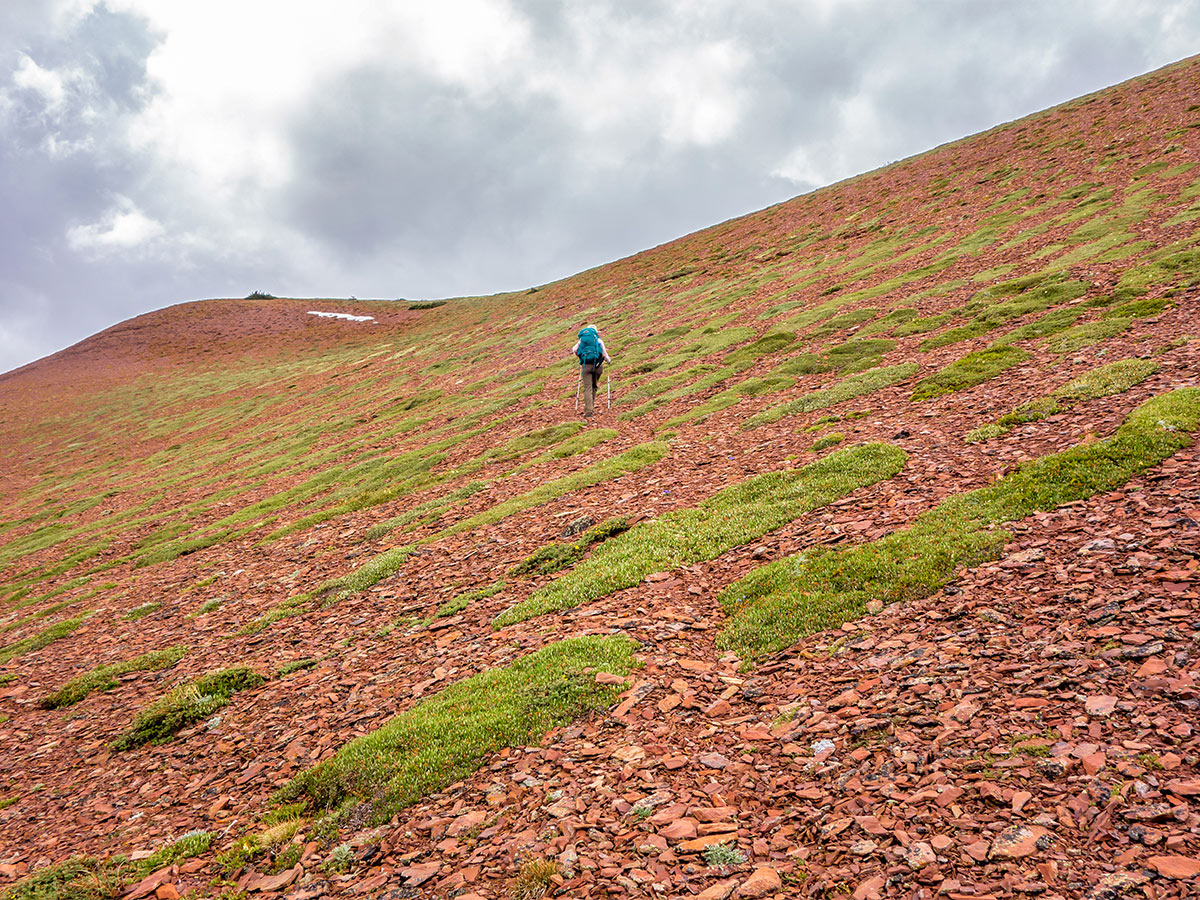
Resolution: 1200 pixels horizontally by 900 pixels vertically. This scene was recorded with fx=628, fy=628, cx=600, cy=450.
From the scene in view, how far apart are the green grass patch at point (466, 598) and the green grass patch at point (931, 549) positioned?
18.4ft

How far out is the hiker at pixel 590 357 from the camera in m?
27.1

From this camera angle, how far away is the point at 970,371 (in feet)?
61.7

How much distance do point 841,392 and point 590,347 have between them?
10.7m

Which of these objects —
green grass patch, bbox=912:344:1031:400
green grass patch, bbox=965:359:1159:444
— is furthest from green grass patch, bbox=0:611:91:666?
green grass patch, bbox=912:344:1031:400

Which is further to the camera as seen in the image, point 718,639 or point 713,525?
point 713,525

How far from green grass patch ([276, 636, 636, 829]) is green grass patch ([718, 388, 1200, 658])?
7.74 feet

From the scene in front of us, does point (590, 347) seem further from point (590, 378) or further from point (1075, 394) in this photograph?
point (1075, 394)

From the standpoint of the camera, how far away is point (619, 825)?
690cm

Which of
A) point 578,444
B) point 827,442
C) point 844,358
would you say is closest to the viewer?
point 827,442

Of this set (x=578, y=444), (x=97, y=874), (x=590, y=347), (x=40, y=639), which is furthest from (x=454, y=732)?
(x=590, y=347)

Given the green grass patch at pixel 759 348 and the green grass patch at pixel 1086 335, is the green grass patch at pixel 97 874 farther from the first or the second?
the green grass patch at pixel 759 348

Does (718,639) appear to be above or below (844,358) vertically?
below

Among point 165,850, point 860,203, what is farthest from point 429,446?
point 860,203

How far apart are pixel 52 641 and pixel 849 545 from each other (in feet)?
77.3
